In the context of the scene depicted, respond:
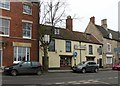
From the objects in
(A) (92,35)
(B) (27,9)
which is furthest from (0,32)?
(A) (92,35)

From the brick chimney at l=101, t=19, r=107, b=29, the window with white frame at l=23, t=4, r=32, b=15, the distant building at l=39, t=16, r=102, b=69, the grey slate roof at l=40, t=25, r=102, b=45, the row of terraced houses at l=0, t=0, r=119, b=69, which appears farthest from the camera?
the brick chimney at l=101, t=19, r=107, b=29

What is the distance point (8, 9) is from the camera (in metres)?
33.8

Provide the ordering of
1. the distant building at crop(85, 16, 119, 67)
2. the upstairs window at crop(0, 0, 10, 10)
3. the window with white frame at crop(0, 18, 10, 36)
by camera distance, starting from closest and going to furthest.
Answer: the window with white frame at crop(0, 18, 10, 36), the upstairs window at crop(0, 0, 10, 10), the distant building at crop(85, 16, 119, 67)

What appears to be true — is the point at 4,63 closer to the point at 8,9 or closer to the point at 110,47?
the point at 8,9

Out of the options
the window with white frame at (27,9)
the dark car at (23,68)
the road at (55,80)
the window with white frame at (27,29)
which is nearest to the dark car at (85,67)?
the window with white frame at (27,29)

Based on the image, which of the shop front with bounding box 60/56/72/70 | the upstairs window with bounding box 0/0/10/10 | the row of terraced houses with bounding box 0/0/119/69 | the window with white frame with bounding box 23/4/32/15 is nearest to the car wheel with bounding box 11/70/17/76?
the row of terraced houses with bounding box 0/0/119/69

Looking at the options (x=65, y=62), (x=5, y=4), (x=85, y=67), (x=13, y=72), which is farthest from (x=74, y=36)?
(x=13, y=72)

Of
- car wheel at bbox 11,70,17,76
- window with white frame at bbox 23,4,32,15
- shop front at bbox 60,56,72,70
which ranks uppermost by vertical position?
window with white frame at bbox 23,4,32,15

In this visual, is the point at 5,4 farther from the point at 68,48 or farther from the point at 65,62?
the point at 65,62

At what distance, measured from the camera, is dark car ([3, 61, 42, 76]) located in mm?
27364

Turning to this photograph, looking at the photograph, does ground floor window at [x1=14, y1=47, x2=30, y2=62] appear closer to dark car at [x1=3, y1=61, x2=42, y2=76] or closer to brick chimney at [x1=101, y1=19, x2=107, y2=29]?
dark car at [x1=3, y1=61, x2=42, y2=76]

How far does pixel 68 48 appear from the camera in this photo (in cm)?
4434

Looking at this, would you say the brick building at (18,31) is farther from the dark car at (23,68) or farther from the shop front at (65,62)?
the shop front at (65,62)

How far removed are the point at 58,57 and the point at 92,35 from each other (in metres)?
16.4
